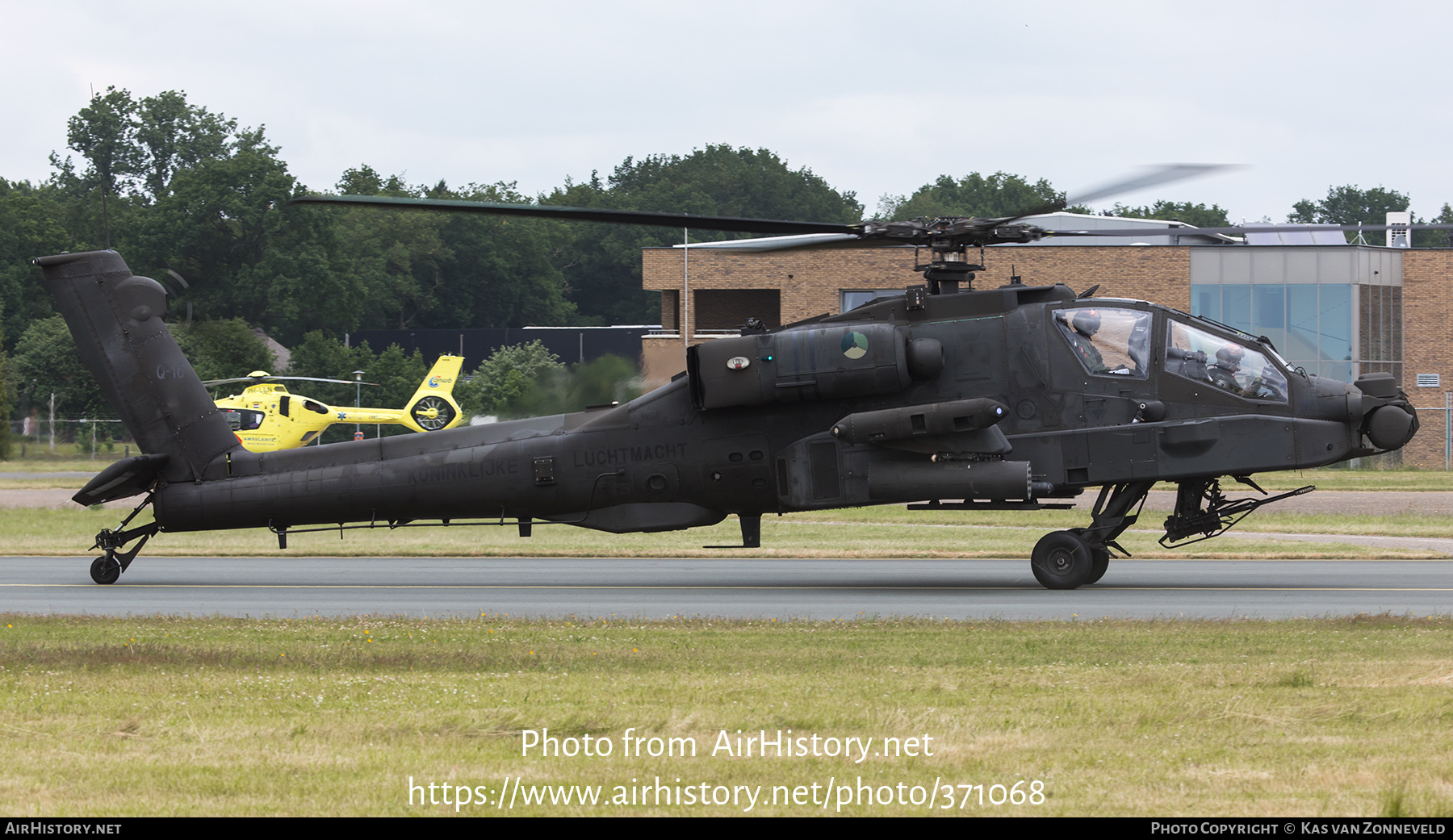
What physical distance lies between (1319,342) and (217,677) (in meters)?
54.2

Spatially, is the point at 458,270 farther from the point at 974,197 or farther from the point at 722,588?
the point at 722,588

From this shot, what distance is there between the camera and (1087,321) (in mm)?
16375

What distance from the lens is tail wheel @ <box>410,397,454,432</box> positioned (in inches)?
1941

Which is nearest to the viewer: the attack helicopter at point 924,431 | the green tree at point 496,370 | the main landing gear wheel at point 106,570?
the attack helicopter at point 924,431

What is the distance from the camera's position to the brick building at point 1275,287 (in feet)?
183

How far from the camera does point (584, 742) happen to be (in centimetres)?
786

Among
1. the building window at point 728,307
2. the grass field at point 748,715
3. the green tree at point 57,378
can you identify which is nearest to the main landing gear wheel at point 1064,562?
the grass field at point 748,715

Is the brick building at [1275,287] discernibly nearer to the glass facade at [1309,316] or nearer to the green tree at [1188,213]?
the glass facade at [1309,316]

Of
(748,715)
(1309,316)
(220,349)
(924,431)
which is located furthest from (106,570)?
(1309,316)

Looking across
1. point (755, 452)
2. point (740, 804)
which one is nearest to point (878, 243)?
point (755, 452)

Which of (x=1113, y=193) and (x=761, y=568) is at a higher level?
(x=1113, y=193)

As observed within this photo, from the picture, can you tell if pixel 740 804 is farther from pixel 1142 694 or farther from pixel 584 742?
pixel 1142 694

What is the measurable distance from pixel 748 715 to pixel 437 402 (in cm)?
4319

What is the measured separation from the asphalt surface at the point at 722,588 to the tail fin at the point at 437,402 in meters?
27.0
